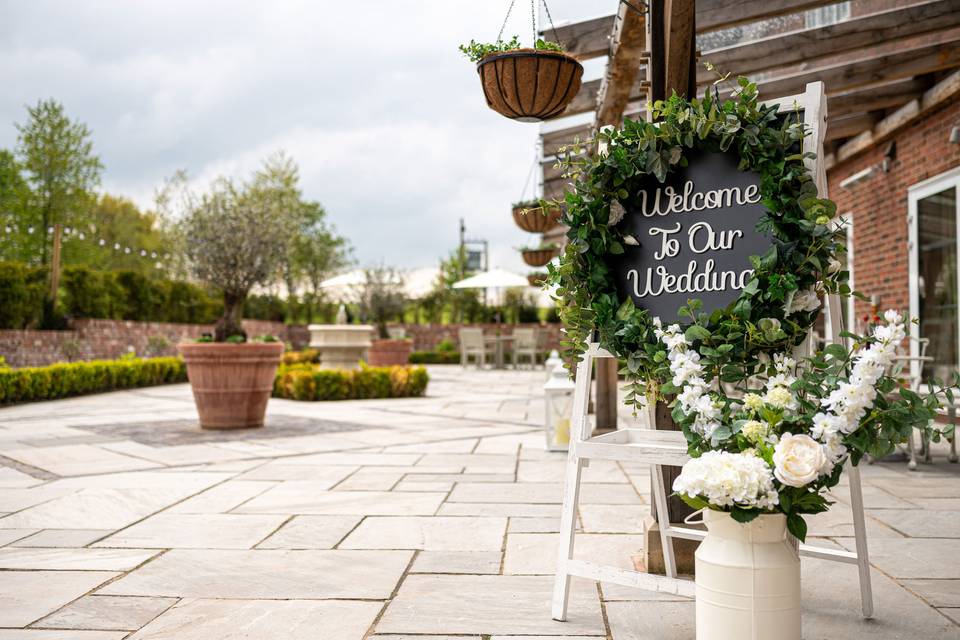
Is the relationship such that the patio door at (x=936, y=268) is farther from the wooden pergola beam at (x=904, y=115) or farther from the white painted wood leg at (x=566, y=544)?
the white painted wood leg at (x=566, y=544)

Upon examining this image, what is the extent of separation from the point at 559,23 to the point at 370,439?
10.4ft

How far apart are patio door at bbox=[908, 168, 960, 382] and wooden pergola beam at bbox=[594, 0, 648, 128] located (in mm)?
2872

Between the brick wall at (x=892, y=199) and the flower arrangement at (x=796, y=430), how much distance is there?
4.99 metres

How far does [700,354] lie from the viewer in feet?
5.74

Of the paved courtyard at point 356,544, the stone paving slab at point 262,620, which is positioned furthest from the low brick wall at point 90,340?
the stone paving slab at point 262,620

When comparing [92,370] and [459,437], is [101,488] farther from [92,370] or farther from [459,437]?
[92,370]

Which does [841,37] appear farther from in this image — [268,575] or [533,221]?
[268,575]

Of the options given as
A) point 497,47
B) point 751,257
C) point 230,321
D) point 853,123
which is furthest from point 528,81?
point 853,123

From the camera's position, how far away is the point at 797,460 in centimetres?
140

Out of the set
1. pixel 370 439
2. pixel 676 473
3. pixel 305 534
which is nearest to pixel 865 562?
pixel 676 473

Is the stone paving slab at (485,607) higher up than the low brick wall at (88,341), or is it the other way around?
the low brick wall at (88,341)

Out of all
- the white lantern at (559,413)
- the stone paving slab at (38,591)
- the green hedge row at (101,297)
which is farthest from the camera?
the green hedge row at (101,297)

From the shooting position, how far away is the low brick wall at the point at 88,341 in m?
10.3

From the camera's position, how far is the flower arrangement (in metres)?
1.42
